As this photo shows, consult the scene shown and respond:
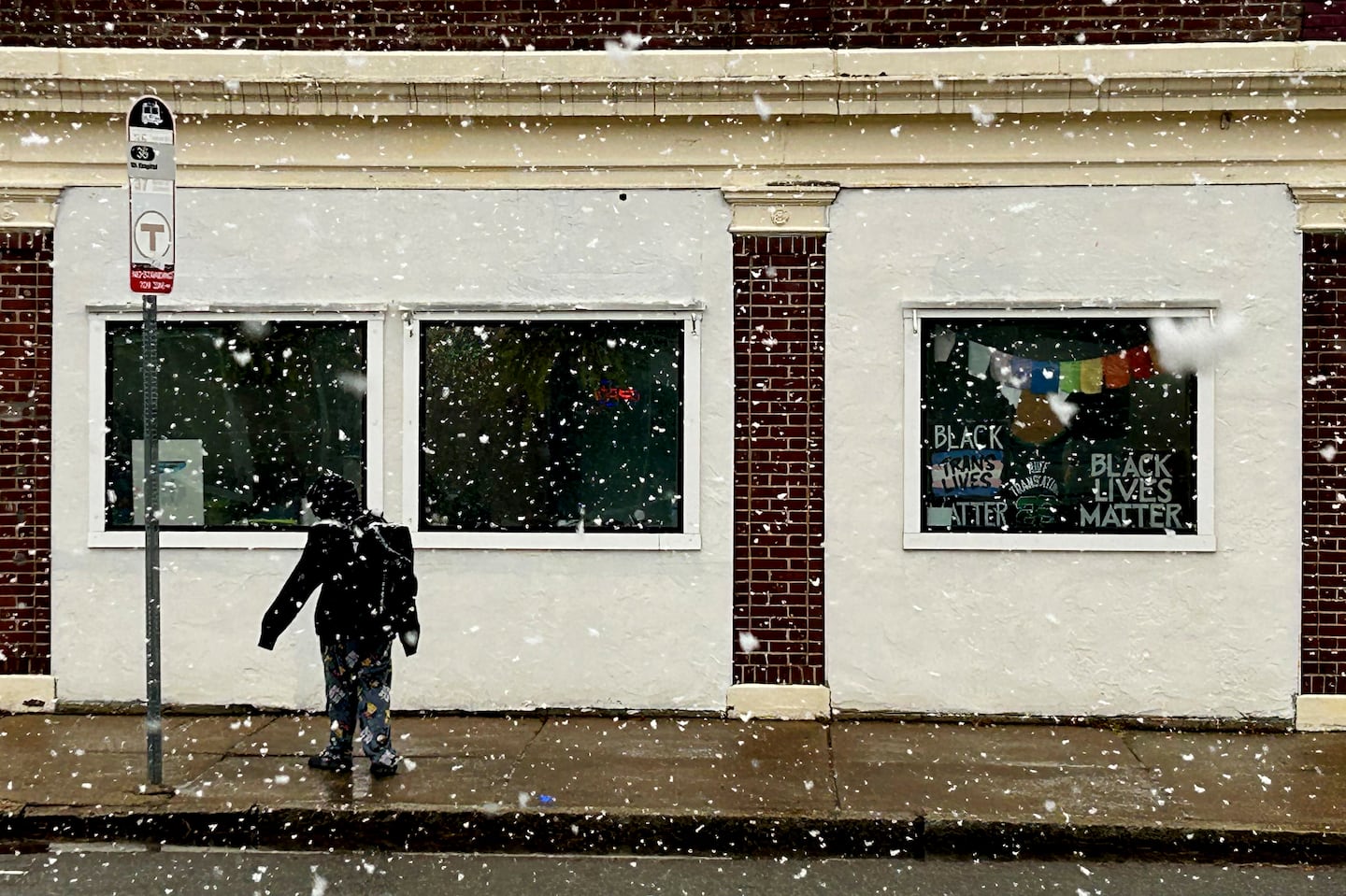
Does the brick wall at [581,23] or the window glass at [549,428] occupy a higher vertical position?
the brick wall at [581,23]

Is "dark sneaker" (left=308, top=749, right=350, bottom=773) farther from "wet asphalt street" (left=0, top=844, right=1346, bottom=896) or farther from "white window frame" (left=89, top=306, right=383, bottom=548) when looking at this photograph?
"white window frame" (left=89, top=306, right=383, bottom=548)

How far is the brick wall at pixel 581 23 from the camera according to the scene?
27.0 feet

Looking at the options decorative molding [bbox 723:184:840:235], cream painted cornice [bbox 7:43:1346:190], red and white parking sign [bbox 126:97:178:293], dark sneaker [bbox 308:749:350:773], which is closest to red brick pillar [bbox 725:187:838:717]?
decorative molding [bbox 723:184:840:235]

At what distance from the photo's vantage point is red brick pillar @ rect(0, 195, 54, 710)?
838 cm

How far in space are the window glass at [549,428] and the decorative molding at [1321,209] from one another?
4.27 metres

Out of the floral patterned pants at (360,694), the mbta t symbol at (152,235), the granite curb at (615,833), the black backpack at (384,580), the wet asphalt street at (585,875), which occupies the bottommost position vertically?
the wet asphalt street at (585,875)

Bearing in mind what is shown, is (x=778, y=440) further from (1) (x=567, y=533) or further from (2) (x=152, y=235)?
(2) (x=152, y=235)

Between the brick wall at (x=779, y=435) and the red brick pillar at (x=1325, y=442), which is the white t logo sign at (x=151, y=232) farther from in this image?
the red brick pillar at (x=1325, y=442)

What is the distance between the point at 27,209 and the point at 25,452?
5.46 feet

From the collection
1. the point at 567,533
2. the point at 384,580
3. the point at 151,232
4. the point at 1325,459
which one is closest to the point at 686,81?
the point at 567,533

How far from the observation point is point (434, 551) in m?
8.45

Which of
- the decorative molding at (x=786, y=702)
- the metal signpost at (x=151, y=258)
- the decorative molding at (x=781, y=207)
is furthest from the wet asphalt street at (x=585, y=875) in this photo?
the decorative molding at (x=781, y=207)

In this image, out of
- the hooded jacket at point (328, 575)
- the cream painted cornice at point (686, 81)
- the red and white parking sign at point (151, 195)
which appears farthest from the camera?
the cream painted cornice at point (686, 81)

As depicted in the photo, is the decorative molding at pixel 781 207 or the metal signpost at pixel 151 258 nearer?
the metal signpost at pixel 151 258
